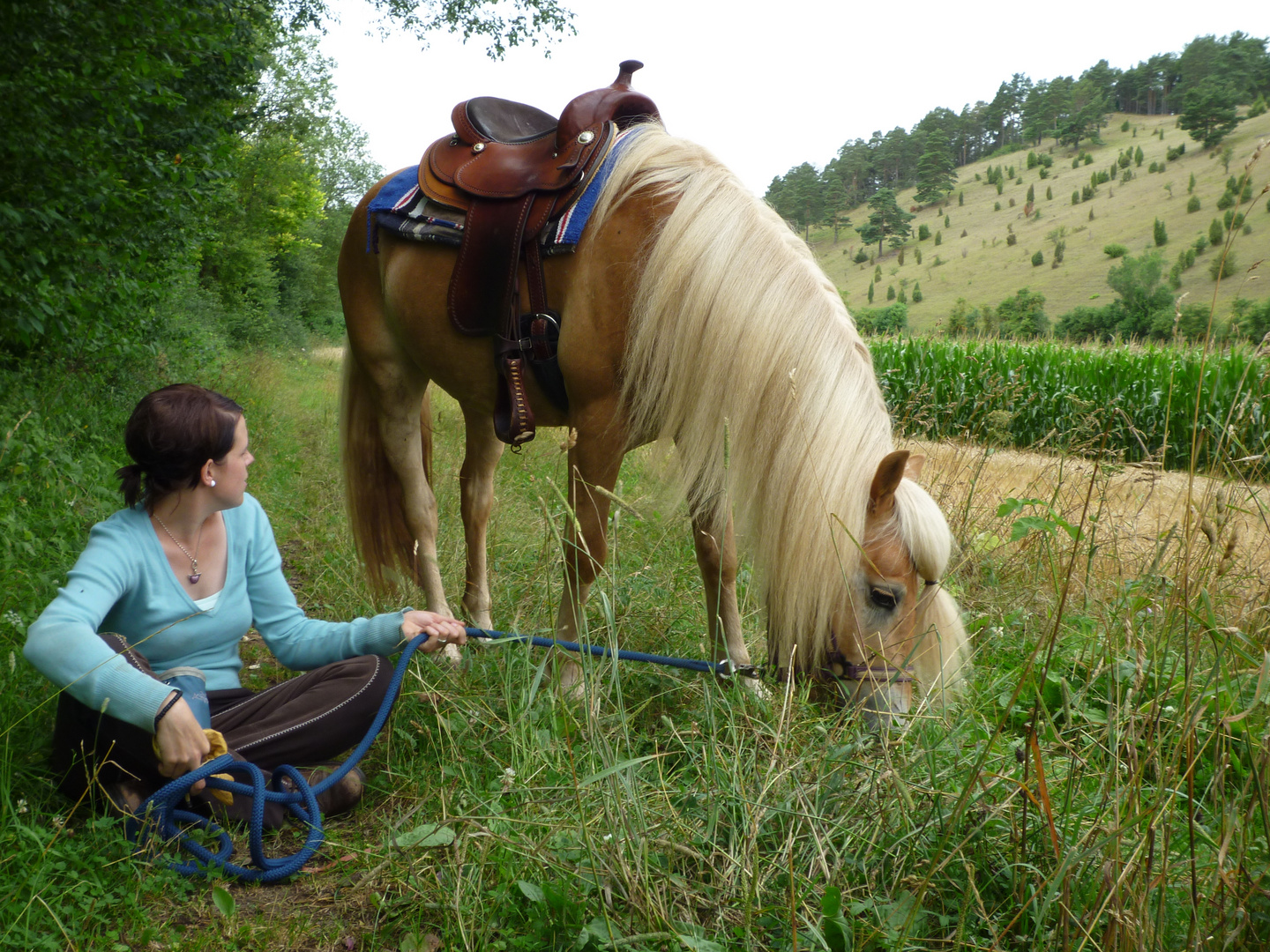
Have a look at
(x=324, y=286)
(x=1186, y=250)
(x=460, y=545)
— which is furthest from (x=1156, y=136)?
(x=460, y=545)

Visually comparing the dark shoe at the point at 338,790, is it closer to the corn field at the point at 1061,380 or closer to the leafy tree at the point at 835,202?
the corn field at the point at 1061,380

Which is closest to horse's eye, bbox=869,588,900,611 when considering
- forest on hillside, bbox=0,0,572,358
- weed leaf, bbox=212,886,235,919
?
weed leaf, bbox=212,886,235,919

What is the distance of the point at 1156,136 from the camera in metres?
86.5

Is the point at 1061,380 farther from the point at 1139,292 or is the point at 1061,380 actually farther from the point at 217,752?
the point at 1139,292

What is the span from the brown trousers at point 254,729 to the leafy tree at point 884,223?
86.4 meters

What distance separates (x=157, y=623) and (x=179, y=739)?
37 centimetres

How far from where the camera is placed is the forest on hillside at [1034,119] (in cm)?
7575

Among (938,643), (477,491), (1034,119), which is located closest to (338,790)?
(938,643)

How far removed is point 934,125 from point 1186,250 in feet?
172

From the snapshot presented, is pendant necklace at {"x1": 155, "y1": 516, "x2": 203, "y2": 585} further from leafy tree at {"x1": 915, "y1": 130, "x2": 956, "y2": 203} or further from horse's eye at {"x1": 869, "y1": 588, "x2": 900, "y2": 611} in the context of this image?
leafy tree at {"x1": 915, "y1": 130, "x2": 956, "y2": 203}

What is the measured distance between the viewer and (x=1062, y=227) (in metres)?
73.4

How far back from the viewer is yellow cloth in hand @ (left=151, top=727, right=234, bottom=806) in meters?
1.80

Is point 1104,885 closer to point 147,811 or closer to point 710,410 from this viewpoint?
point 710,410

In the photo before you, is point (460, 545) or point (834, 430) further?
point (460, 545)
